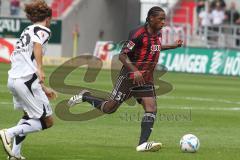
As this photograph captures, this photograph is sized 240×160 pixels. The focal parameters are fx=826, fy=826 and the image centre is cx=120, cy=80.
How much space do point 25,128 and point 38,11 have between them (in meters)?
1.61

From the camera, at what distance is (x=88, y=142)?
13.9 meters

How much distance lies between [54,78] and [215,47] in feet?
39.6

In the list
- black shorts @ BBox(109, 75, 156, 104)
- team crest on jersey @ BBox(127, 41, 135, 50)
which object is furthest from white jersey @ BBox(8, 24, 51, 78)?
black shorts @ BBox(109, 75, 156, 104)

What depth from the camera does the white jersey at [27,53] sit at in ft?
37.0

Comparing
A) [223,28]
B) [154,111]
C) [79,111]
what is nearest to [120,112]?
[79,111]

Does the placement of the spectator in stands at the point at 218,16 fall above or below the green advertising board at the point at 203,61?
above

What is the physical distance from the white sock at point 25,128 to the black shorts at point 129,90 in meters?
2.32

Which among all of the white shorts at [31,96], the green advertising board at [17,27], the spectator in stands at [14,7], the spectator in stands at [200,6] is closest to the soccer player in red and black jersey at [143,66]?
the white shorts at [31,96]

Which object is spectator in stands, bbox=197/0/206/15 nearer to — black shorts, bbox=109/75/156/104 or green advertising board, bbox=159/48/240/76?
green advertising board, bbox=159/48/240/76

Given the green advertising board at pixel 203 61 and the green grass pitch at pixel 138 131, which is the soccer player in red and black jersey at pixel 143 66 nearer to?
the green grass pitch at pixel 138 131

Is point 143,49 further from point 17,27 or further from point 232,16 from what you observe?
point 17,27

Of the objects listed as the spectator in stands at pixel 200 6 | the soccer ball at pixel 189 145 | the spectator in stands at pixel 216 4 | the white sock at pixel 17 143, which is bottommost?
the spectator in stands at pixel 200 6

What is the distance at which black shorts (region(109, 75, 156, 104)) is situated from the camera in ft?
43.5

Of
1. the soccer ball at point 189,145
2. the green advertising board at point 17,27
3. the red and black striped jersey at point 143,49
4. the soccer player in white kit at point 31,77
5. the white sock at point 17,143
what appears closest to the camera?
the soccer player in white kit at point 31,77
